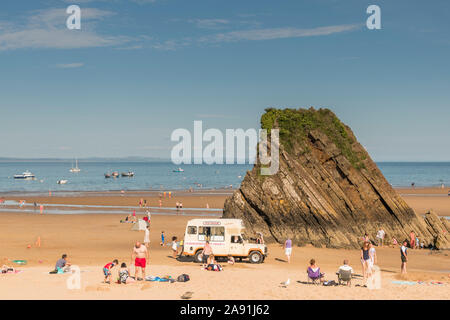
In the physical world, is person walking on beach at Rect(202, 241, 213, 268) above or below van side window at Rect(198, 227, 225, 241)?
below

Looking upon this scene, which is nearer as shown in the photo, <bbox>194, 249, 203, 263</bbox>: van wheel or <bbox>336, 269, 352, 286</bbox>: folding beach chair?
<bbox>336, 269, 352, 286</bbox>: folding beach chair

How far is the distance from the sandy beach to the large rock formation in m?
1.78

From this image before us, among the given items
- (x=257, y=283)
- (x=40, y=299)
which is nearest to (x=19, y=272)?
(x=40, y=299)

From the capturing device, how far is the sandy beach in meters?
19.4

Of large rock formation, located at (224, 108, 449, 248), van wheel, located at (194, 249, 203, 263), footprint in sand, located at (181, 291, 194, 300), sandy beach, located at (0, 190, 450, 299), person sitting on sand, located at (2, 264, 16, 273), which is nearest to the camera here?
footprint in sand, located at (181, 291, 194, 300)

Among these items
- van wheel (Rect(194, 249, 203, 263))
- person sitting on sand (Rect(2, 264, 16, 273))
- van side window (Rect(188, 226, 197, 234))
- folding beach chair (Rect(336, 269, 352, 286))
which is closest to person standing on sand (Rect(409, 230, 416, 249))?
folding beach chair (Rect(336, 269, 352, 286))

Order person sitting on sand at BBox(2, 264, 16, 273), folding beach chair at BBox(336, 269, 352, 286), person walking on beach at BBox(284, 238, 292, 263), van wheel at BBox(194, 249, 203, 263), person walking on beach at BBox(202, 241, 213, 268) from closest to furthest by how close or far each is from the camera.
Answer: folding beach chair at BBox(336, 269, 352, 286) → person sitting on sand at BBox(2, 264, 16, 273) → person walking on beach at BBox(202, 241, 213, 268) → van wheel at BBox(194, 249, 203, 263) → person walking on beach at BBox(284, 238, 292, 263)

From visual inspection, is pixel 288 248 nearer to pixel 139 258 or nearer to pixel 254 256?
pixel 254 256

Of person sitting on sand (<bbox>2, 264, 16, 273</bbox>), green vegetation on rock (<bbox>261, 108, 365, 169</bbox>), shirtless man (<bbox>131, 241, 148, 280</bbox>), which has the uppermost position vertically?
green vegetation on rock (<bbox>261, 108, 365, 169</bbox>)

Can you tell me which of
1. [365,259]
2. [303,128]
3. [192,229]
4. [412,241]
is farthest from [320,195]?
[365,259]

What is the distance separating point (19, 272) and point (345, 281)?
1570 centimetres

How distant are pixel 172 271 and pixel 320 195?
14.5 meters

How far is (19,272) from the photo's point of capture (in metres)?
23.6

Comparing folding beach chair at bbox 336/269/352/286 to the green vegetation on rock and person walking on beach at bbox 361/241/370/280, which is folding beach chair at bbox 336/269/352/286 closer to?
person walking on beach at bbox 361/241/370/280
